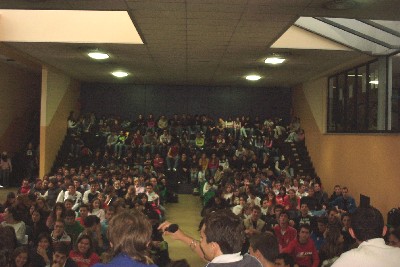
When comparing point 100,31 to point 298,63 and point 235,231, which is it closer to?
point 298,63

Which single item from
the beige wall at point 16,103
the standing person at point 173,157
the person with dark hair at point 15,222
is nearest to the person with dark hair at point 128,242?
the person with dark hair at point 15,222

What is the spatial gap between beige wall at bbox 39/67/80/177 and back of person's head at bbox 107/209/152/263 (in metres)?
13.9

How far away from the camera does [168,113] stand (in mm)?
20500

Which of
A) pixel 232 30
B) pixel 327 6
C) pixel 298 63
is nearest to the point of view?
pixel 327 6

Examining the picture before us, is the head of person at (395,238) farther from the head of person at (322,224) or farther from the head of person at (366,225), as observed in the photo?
the head of person at (322,224)

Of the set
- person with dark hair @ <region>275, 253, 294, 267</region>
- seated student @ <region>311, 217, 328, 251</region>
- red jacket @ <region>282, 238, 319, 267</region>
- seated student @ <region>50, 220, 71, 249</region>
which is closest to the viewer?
person with dark hair @ <region>275, 253, 294, 267</region>

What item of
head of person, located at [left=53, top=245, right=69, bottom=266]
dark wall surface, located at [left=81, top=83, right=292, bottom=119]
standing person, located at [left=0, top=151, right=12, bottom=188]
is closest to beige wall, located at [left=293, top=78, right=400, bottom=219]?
dark wall surface, located at [left=81, top=83, right=292, bottom=119]

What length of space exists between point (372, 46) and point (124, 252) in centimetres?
993

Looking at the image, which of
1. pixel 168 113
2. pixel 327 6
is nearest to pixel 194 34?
pixel 327 6

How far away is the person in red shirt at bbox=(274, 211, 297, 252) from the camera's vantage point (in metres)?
6.77

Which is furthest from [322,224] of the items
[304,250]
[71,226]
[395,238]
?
[71,226]

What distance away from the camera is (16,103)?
18.1 meters

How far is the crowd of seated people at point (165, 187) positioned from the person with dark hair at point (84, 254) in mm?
11

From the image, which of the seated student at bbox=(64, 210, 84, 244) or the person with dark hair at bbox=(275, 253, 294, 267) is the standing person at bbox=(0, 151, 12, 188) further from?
the person with dark hair at bbox=(275, 253, 294, 267)
